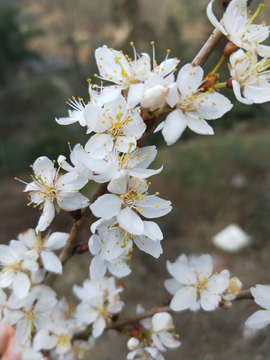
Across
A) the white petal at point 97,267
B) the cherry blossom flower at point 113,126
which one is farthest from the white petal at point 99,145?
the white petal at point 97,267

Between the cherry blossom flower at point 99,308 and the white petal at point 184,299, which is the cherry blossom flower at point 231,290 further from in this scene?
the cherry blossom flower at point 99,308

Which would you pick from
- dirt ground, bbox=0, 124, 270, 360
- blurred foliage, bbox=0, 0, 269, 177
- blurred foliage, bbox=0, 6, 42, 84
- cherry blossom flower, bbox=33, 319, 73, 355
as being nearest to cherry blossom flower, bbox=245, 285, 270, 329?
cherry blossom flower, bbox=33, 319, 73, 355

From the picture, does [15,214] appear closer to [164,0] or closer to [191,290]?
[191,290]

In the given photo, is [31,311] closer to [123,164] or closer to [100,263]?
[100,263]

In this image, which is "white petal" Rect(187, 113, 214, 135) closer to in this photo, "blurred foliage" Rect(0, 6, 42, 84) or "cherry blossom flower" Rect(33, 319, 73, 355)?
"cherry blossom flower" Rect(33, 319, 73, 355)

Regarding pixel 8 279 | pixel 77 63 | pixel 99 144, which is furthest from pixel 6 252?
pixel 77 63

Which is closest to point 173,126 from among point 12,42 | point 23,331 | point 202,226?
point 23,331
